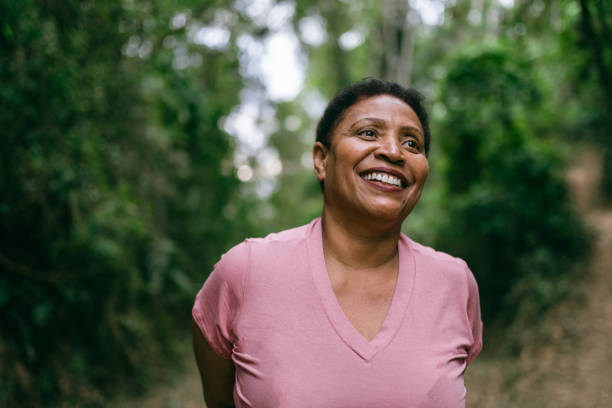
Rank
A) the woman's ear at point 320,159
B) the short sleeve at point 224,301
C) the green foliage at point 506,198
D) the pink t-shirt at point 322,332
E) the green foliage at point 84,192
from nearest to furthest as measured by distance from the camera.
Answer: the pink t-shirt at point 322,332
the short sleeve at point 224,301
the woman's ear at point 320,159
the green foliage at point 84,192
the green foliage at point 506,198

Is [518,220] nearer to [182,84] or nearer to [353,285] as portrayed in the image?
[182,84]

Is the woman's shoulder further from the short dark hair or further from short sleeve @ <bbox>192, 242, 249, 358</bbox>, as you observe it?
short sleeve @ <bbox>192, 242, 249, 358</bbox>

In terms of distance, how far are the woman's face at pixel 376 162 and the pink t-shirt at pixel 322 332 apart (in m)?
0.20

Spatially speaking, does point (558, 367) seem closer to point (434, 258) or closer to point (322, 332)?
point (434, 258)

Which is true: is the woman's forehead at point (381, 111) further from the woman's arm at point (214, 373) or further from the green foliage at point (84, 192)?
the green foliage at point (84, 192)

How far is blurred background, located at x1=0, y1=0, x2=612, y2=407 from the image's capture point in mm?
4156

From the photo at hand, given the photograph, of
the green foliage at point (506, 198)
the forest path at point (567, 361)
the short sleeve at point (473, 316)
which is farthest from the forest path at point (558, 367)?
Result: the short sleeve at point (473, 316)

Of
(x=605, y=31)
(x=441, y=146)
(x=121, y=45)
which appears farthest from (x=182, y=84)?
(x=441, y=146)

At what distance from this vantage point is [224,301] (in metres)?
1.65

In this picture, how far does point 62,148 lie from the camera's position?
163 inches

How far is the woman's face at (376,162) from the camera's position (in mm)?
1667

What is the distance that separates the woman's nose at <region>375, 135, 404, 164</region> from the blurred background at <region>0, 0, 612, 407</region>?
2.01 meters

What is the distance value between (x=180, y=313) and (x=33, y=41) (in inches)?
238

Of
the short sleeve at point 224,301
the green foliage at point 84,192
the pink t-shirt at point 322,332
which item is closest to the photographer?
the pink t-shirt at point 322,332
